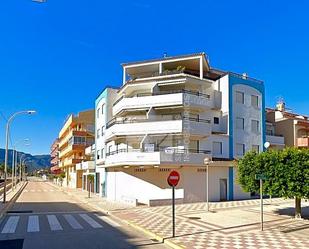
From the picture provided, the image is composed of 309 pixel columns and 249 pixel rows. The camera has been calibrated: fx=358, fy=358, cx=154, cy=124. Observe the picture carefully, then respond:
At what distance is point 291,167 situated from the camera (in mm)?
20250

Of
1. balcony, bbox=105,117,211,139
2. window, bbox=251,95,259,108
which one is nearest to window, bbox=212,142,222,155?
balcony, bbox=105,117,211,139

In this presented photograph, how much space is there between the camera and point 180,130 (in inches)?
1244

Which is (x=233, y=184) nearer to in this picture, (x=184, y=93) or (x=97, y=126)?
(x=184, y=93)

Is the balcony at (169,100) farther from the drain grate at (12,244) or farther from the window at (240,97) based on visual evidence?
the drain grate at (12,244)

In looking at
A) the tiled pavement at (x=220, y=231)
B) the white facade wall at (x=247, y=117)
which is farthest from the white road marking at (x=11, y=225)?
the white facade wall at (x=247, y=117)

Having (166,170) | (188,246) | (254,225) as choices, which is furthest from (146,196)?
(188,246)

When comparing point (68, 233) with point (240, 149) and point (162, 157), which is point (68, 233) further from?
point (240, 149)

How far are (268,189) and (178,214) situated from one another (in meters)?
6.01

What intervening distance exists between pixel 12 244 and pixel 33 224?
5.62m

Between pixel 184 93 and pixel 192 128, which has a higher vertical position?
pixel 184 93

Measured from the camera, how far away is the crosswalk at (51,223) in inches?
699

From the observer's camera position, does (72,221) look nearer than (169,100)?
Yes

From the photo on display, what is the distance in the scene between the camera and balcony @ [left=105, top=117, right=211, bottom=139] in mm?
31781

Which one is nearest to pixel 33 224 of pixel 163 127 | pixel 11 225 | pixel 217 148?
pixel 11 225
